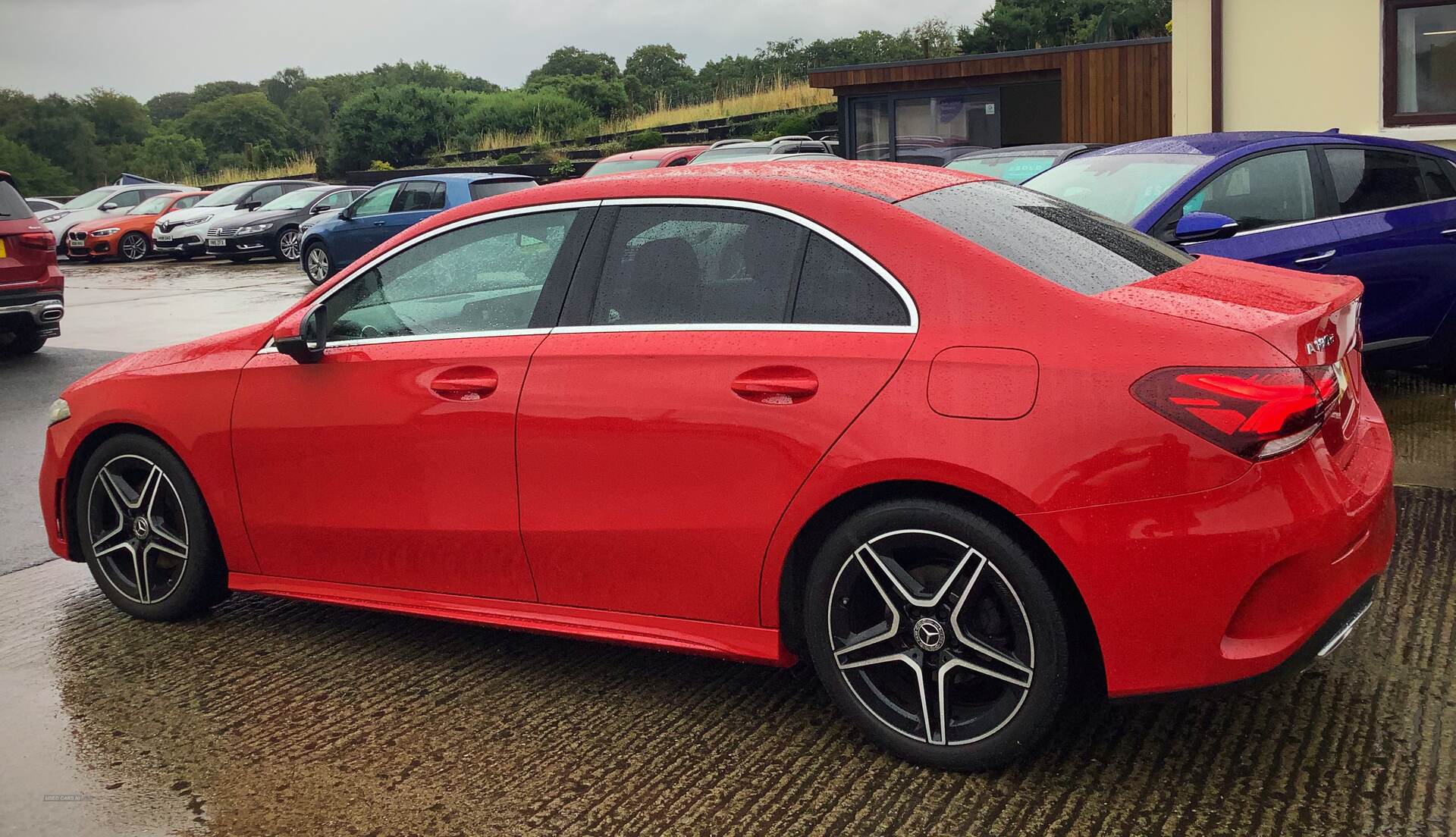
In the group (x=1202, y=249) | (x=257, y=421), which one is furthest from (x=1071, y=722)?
(x=1202, y=249)

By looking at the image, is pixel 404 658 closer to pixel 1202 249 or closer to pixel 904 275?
pixel 904 275

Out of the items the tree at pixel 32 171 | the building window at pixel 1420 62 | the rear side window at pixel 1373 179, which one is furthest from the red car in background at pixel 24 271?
the tree at pixel 32 171

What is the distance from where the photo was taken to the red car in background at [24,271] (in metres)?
11.9

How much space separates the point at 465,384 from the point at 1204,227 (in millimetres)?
3875

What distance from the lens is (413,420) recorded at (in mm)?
4211

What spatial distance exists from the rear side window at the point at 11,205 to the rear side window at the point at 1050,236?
10.4 m

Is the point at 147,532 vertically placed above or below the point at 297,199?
below

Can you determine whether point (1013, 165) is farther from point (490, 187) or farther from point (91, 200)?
point (91, 200)

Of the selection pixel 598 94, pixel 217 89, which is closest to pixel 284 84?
pixel 217 89

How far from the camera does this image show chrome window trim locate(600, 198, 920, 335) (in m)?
3.48

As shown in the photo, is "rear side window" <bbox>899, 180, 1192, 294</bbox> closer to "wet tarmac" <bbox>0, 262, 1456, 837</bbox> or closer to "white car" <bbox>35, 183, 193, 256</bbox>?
"wet tarmac" <bbox>0, 262, 1456, 837</bbox>

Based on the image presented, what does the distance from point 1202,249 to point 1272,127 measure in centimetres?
786

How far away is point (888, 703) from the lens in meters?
3.56

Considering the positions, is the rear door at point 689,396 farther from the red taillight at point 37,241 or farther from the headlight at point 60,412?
the red taillight at point 37,241
